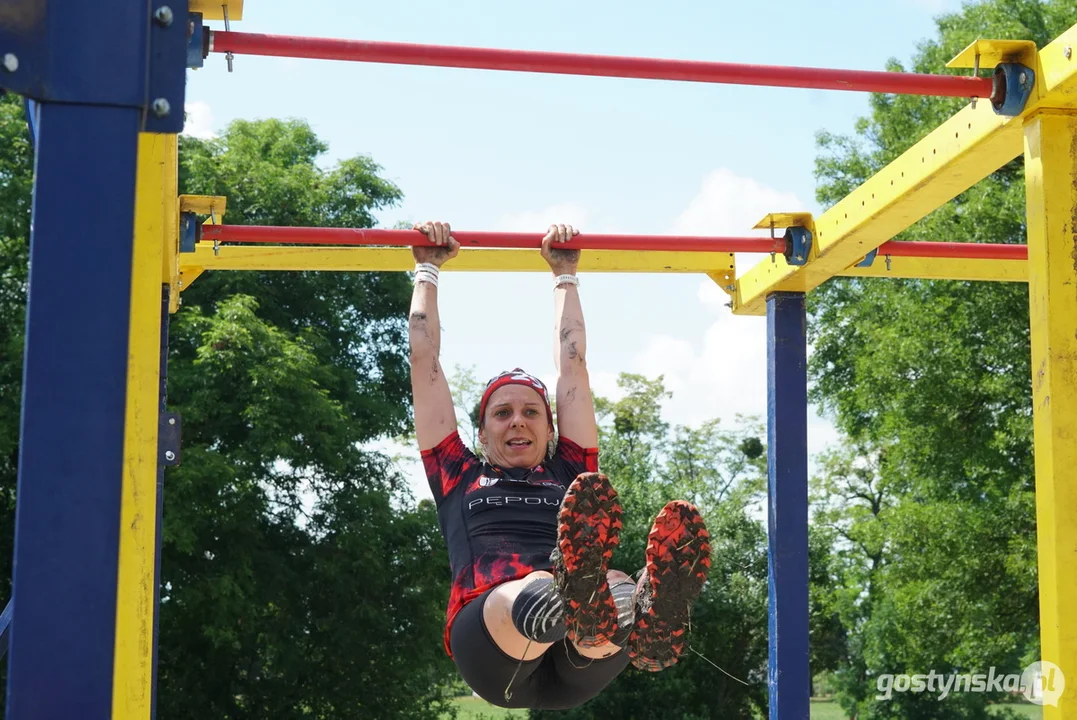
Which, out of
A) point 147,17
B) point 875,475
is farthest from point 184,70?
point 875,475

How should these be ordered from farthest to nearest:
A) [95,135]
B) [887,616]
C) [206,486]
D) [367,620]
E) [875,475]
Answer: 1. [875,475]
2. [887,616]
3. [367,620]
4. [206,486]
5. [95,135]

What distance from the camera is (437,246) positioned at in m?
4.59

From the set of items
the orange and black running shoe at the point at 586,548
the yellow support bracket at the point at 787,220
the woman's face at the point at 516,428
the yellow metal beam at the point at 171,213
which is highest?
the yellow support bracket at the point at 787,220

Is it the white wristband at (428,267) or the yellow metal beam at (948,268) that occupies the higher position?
the yellow metal beam at (948,268)

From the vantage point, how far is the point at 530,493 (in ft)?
14.2

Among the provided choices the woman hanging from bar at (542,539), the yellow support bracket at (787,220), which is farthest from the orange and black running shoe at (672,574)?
the yellow support bracket at (787,220)

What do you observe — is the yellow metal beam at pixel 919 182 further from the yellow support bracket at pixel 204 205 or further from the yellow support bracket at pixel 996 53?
the yellow support bracket at pixel 204 205

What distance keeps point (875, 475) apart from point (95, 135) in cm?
3000

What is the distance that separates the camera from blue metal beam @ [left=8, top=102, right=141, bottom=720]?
2.09 meters

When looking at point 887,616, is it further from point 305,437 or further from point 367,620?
point 305,437

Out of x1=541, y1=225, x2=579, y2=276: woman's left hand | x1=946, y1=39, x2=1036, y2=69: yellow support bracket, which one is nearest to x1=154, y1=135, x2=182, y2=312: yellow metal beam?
x1=541, y1=225, x2=579, y2=276: woman's left hand

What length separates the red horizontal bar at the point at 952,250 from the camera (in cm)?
516

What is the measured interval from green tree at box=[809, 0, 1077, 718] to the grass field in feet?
25.3

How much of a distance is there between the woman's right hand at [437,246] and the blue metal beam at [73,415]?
2369 millimetres
